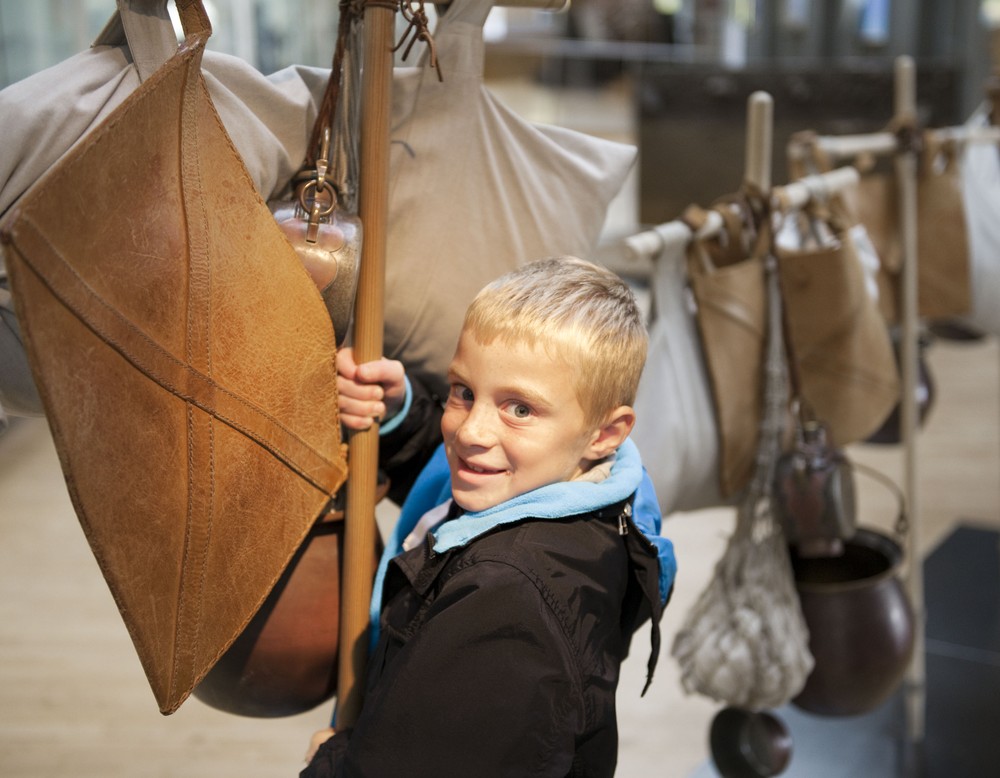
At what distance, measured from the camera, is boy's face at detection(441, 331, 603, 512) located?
89 centimetres

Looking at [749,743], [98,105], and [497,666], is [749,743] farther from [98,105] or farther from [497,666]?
[98,105]

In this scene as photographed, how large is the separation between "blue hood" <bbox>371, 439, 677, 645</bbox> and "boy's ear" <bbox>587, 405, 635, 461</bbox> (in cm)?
3

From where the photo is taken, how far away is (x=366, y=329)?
1002 millimetres

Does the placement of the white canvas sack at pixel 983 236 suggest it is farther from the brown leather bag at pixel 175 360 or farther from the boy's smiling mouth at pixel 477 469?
the brown leather bag at pixel 175 360

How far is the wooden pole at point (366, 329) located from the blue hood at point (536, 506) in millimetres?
21

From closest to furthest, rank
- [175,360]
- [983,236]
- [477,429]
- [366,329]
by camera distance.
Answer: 1. [175,360]
2. [477,429]
3. [366,329]
4. [983,236]

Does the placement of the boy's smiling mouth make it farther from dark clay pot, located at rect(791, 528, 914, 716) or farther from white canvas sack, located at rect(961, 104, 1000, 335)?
white canvas sack, located at rect(961, 104, 1000, 335)

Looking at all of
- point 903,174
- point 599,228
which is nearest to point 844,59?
point 903,174

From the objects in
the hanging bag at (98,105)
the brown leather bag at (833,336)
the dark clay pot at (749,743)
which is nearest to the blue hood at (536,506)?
the hanging bag at (98,105)

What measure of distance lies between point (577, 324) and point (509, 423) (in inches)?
3.8

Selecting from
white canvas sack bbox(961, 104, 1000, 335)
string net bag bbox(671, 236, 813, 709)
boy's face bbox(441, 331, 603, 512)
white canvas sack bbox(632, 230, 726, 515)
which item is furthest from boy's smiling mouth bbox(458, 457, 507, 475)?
white canvas sack bbox(961, 104, 1000, 335)

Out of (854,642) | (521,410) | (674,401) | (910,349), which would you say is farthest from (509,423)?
(910,349)

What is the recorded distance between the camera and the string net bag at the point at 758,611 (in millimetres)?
1596

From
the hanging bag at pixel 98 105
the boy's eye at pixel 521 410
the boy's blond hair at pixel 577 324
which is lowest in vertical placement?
the boy's eye at pixel 521 410
